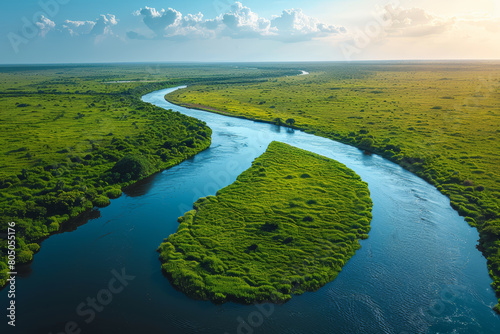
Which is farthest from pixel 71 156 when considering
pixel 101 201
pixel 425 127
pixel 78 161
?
pixel 425 127

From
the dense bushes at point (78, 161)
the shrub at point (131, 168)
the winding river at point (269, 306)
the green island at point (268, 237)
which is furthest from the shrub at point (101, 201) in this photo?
the green island at point (268, 237)

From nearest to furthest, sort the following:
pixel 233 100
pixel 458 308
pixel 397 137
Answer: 1. pixel 458 308
2. pixel 397 137
3. pixel 233 100

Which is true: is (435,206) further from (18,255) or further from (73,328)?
(18,255)

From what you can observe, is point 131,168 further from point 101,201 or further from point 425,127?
point 425,127

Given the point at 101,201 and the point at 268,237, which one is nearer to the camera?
the point at 268,237

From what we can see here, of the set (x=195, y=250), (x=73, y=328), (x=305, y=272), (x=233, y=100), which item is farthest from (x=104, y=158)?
(x=233, y=100)

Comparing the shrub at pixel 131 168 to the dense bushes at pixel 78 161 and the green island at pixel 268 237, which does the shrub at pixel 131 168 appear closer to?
the dense bushes at pixel 78 161
